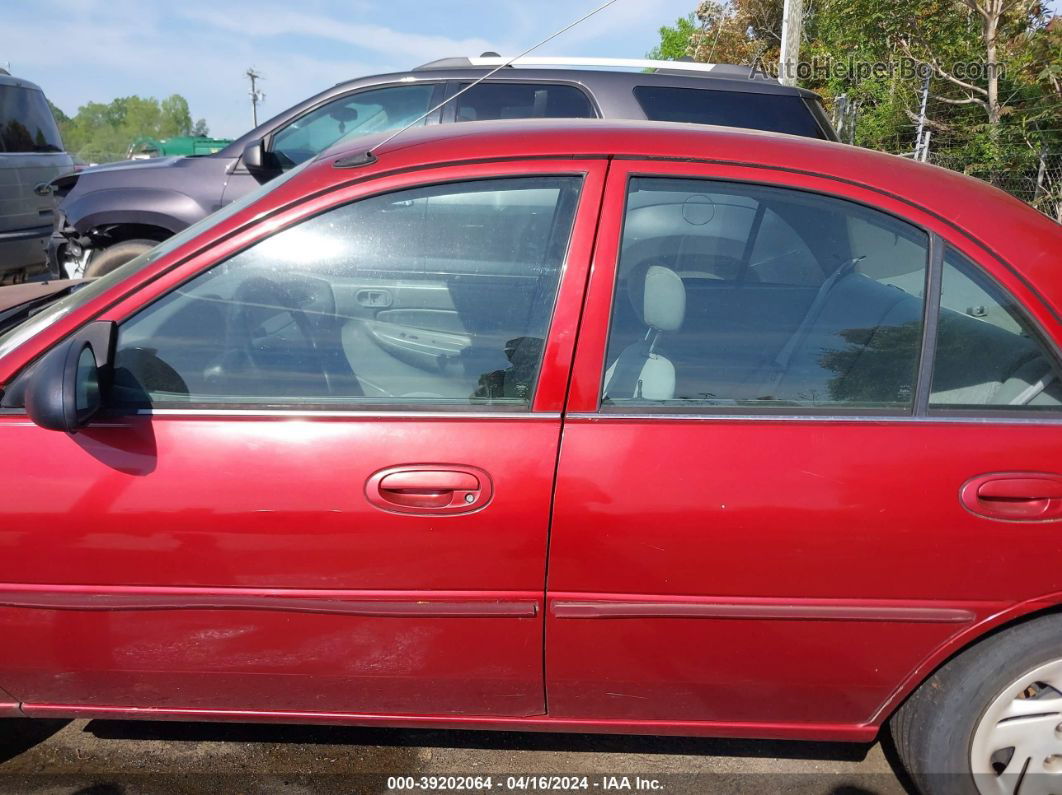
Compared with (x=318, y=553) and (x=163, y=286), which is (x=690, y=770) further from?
(x=163, y=286)

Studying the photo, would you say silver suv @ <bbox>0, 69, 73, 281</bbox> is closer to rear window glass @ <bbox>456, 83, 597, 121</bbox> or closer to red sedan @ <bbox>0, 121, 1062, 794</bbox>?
rear window glass @ <bbox>456, 83, 597, 121</bbox>

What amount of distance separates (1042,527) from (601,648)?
3.34 feet

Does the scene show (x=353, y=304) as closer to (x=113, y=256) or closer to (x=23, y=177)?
(x=113, y=256)

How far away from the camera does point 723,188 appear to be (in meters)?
2.01

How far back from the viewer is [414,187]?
6.59 feet

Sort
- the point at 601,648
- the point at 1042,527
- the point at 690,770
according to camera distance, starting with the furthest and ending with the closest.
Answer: the point at 690,770
the point at 601,648
the point at 1042,527

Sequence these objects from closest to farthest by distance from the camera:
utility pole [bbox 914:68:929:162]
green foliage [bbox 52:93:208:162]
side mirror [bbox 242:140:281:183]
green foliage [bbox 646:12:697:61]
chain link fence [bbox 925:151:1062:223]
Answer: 1. side mirror [bbox 242:140:281:183]
2. chain link fence [bbox 925:151:1062:223]
3. utility pole [bbox 914:68:929:162]
4. green foliage [bbox 646:12:697:61]
5. green foliage [bbox 52:93:208:162]

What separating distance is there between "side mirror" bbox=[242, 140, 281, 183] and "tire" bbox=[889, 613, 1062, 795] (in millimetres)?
4504

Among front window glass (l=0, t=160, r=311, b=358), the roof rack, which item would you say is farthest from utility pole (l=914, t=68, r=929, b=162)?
front window glass (l=0, t=160, r=311, b=358)

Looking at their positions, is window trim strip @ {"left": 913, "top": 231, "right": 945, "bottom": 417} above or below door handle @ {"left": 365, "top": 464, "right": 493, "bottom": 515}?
above

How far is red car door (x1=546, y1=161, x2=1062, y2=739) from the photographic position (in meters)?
1.85

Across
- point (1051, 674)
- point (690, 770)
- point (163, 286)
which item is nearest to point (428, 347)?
point (163, 286)

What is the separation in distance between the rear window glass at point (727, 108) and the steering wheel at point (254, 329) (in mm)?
3768

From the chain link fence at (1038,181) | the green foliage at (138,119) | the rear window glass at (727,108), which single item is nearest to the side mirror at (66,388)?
the rear window glass at (727,108)
